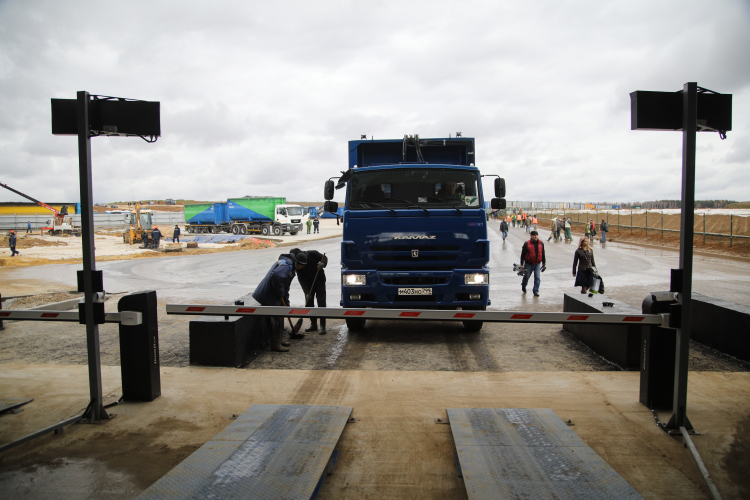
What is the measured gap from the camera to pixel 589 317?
4.33 m

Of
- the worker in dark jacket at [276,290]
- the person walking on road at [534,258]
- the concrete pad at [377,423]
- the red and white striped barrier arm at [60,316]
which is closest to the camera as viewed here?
the concrete pad at [377,423]

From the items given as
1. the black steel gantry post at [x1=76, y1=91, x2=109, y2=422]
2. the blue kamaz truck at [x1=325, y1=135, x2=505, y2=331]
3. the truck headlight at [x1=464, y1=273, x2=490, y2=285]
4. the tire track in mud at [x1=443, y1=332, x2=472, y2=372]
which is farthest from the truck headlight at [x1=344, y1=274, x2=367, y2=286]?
the black steel gantry post at [x1=76, y1=91, x2=109, y2=422]

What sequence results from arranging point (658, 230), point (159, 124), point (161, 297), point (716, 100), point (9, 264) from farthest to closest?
point (658, 230), point (9, 264), point (161, 297), point (159, 124), point (716, 100)

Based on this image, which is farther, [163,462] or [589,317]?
[589,317]

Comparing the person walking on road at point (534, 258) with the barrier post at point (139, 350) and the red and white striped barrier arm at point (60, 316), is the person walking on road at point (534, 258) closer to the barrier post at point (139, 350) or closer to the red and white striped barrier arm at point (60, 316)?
the barrier post at point (139, 350)

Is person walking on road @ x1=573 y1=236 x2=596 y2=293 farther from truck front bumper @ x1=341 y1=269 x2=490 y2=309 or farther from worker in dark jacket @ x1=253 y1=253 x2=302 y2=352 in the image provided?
worker in dark jacket @ x1=253 y1=253 x2=302 y2=352

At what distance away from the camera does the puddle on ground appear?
10.6 feet

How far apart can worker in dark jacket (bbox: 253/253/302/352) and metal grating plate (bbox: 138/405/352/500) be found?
103 inches

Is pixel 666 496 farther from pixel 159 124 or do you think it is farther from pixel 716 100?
pixel 159 124

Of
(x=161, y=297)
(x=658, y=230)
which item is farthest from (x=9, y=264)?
(x=658, y=230)

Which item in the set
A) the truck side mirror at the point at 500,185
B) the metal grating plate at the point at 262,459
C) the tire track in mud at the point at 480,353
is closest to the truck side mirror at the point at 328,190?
the truck side mirror at the point at 500,185

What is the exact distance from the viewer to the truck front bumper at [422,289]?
726 cm

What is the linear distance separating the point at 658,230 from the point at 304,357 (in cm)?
3741

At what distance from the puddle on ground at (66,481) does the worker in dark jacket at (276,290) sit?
342cm
